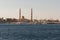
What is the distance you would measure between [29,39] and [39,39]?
2.87 metres

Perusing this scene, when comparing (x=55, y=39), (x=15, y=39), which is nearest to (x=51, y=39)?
(x=55, y=39)

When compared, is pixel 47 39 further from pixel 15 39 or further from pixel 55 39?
pixel 15 39

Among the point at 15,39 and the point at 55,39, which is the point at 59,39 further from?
the point at 15,39

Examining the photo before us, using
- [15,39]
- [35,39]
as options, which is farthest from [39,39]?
[15,39]

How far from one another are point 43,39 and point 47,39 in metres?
1.30

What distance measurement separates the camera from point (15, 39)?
76.1 m

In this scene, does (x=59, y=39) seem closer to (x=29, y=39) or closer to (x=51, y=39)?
(x=51, y=39)

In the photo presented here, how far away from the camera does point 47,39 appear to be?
76.9 meters

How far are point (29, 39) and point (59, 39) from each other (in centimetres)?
796

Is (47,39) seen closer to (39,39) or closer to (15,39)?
(39,39)

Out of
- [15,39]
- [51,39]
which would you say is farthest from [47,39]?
[15,39]

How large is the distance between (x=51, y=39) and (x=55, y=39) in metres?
1.07

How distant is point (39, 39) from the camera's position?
252ft
